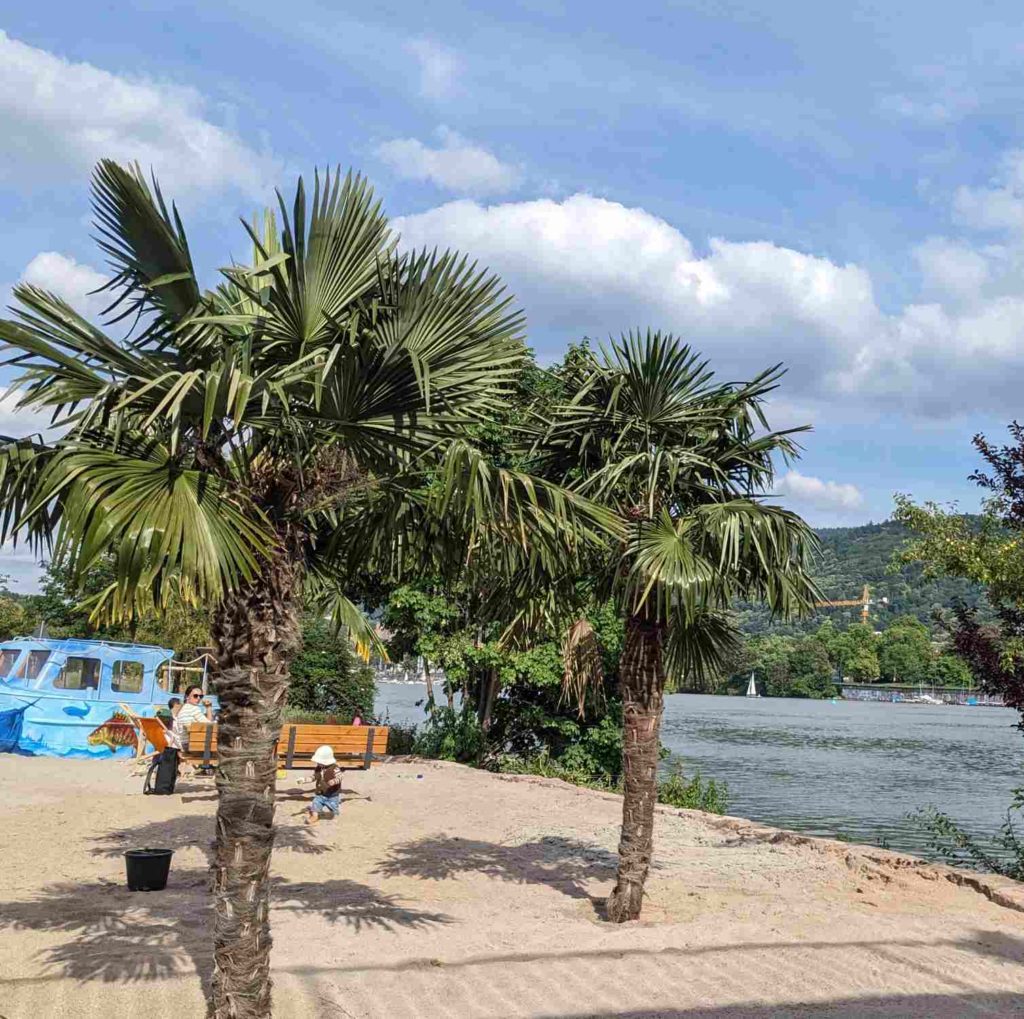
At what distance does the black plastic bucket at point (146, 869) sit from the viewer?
863 cm

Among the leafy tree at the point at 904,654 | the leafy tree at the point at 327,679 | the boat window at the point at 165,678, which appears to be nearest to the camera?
the boat window at the point at 165,678

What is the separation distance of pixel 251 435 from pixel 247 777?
179cm

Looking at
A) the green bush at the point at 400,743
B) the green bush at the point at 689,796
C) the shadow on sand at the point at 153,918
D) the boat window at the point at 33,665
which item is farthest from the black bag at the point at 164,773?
the green bush at the point at 400,743

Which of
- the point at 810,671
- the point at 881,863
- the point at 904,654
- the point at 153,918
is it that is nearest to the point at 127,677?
the point at 153,918

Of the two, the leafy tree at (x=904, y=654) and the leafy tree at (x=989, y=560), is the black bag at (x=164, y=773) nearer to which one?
the leafy tree at (x=989, y=560)

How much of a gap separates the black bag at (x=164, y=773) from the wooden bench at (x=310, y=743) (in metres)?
0.59

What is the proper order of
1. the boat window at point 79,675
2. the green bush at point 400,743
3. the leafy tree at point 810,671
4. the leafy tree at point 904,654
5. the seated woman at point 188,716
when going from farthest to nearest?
the leafy tree at point 904,654, the leafy tree at point 810,671, the green bush at point 400,743, the boat window at point 79,675, the seated woman at point 188,716

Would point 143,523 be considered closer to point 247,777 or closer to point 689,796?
point 247,777

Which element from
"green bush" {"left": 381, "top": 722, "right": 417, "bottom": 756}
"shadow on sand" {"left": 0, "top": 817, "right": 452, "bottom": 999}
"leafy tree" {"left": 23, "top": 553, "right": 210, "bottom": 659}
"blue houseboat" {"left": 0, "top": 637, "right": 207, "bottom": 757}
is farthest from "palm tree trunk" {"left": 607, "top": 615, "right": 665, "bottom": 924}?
"leafy tree" {"left": 23, "top": 553, "right": 210, "bottom": 659}

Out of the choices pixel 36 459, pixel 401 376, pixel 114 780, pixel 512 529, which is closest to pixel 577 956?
pixel 512 529

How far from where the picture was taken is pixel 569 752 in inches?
811

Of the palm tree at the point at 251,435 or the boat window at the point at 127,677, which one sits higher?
the palm tree at the point at 251,435

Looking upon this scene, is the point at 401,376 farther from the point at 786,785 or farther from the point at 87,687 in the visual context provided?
the point at 786,785

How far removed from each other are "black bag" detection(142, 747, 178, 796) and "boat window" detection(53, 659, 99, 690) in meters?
7.25
